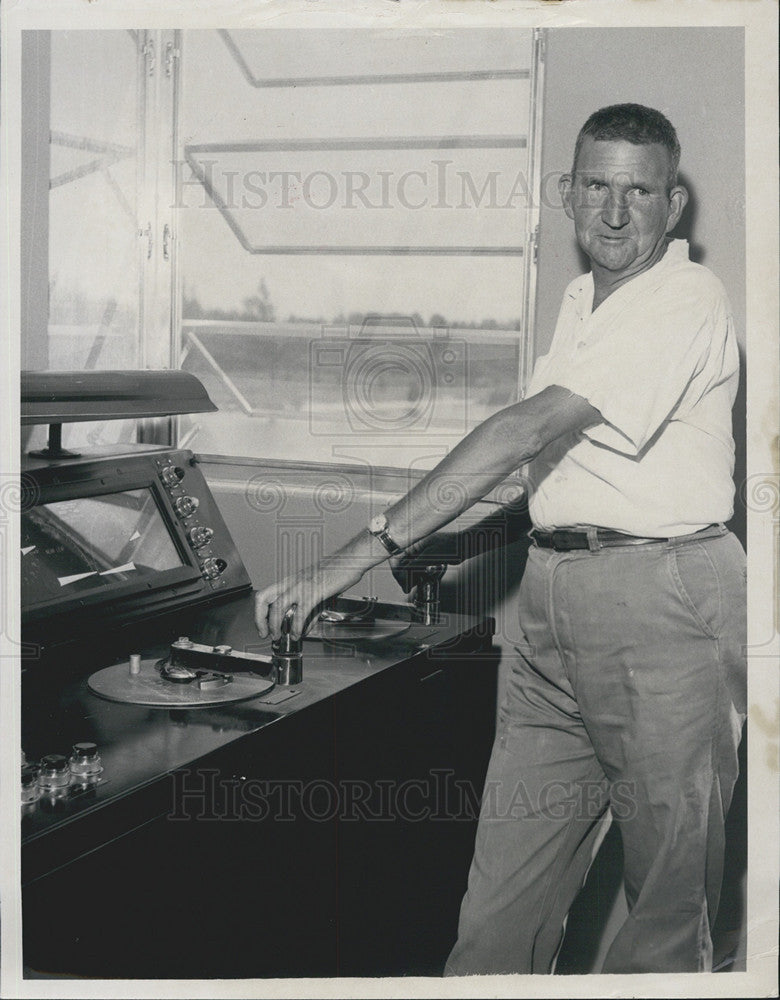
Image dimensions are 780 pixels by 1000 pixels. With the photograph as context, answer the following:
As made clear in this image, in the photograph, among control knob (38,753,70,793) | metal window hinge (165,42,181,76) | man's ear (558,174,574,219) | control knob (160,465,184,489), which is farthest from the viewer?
metal window hinge (165,42,181,76)

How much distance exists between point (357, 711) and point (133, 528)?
713 mm

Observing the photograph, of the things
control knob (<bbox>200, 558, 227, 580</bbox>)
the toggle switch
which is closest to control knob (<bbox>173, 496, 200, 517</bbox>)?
control knob (<bbox>200, 558, 227, 580</bbox>)

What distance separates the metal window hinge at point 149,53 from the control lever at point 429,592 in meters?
1.47

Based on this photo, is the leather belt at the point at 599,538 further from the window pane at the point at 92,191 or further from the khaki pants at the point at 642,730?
the window pane at the point at 92,191

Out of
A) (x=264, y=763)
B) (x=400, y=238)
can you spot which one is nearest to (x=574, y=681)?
(x=264, y=763)

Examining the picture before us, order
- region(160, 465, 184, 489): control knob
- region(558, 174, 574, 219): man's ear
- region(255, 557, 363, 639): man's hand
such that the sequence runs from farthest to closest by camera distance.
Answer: region(160, 465, 184, 489): control knob, region(558, 174, 574, 219): man's ear, region(255, 557, 363, 639): man's hand

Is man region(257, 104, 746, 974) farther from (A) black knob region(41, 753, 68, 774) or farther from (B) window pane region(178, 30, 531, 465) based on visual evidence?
(B) window pane region(178, 30, 531, 465)

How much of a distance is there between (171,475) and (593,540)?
108cm

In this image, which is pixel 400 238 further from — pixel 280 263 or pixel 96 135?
pixel 96 135

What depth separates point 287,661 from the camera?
1.78 metres

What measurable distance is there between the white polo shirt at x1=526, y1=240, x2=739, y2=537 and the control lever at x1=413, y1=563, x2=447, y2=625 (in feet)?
1.77

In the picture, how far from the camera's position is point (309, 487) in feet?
8.73

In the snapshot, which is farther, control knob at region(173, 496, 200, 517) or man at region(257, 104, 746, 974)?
control knob at region(173, 496, 200, 517)

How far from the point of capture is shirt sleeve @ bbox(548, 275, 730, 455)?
5.31 ft
